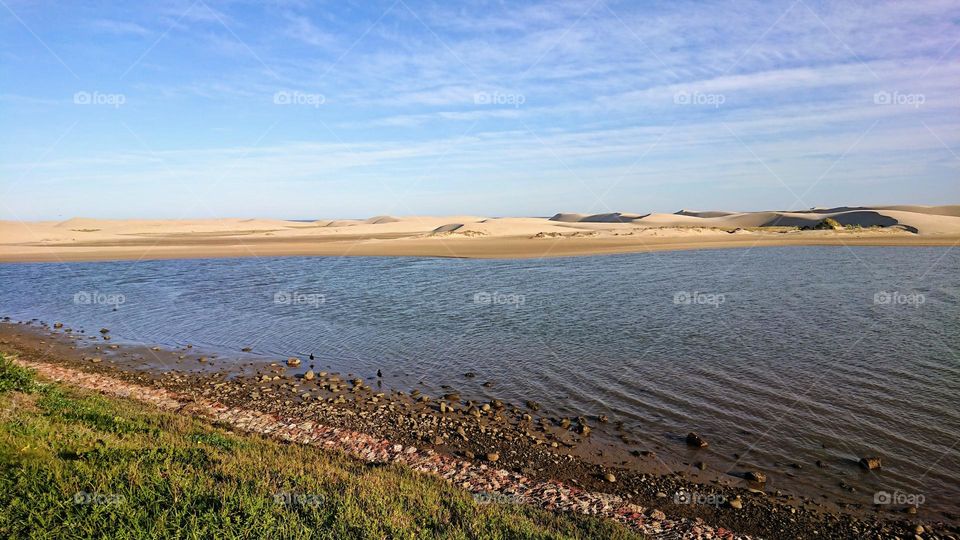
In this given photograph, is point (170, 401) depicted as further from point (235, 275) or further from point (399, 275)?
point (235, 275)

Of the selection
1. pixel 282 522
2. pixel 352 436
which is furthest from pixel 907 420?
pixel 282 522

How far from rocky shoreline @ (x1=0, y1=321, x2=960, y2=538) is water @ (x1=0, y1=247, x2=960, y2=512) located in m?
0.97

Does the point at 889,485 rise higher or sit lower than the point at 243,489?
lower

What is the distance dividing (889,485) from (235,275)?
4223 cm

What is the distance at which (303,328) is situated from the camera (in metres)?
22.2
